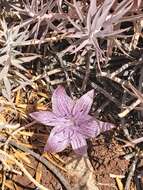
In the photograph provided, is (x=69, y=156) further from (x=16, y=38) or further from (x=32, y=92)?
(x=16, y=38)

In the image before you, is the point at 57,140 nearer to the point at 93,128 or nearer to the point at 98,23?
the point at 93,128

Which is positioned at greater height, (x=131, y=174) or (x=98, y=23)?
(x=98, y=23)

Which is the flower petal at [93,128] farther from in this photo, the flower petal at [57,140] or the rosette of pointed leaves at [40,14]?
the rosette of pointed leaves at [40,14]

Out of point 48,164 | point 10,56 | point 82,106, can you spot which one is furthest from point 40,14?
point 48,164

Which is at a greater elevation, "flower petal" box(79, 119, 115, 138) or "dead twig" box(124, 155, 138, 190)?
"flower petal" box(79, 119, 115, 138)

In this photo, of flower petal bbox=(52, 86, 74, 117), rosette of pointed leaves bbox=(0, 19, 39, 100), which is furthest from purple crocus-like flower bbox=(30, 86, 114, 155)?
rosette of pointed leaves bbox=(0, 19, 39, 100)

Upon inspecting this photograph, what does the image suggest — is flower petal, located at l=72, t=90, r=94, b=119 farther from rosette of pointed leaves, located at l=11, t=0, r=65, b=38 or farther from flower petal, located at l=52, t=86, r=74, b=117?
rosette of pointed leaves, located at l=11, t=0, r=65, b=38
